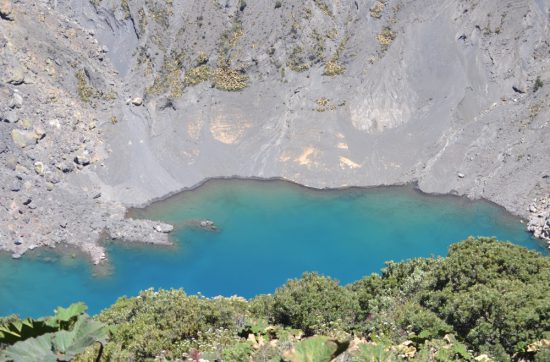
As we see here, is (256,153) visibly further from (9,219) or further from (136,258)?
(9,219)

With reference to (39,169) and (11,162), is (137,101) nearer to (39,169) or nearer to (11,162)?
(39,169)

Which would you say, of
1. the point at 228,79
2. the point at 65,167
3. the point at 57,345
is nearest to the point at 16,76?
the point at 65,167

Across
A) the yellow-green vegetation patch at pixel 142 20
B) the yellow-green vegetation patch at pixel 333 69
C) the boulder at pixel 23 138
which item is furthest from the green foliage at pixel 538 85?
the boulder at pixel 23 138

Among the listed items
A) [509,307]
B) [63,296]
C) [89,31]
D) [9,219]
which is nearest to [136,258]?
[63,296]

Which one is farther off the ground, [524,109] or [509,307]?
[524,109]

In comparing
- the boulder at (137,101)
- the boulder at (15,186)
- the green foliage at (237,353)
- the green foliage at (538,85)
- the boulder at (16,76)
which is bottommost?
the green foliage at (237,353)

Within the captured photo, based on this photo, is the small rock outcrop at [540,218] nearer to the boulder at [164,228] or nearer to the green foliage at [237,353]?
the boulder at [164,228]
